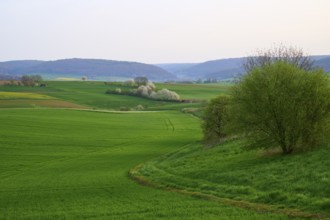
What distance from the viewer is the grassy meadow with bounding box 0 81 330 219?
20359 millimetres

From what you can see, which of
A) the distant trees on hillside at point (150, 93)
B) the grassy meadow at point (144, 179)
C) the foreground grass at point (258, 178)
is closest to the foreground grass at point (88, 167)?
the grassy meadow at point (144, 179)

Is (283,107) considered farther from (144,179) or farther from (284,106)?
(144,179)

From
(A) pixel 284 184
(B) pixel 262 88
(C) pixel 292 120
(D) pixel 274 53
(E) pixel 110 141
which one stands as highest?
(D) pixel 274 53

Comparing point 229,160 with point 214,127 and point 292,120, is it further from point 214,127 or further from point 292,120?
point 214,127

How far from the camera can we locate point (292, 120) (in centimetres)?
3319

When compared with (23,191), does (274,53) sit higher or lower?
higher

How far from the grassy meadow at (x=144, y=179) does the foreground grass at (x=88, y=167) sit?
0.08 meters

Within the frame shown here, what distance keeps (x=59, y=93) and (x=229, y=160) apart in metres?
127

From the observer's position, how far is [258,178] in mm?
25688

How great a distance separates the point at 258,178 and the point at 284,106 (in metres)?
9.67

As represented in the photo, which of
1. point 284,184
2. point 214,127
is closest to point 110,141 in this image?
point 214,127

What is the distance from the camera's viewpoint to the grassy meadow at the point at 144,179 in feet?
66.8

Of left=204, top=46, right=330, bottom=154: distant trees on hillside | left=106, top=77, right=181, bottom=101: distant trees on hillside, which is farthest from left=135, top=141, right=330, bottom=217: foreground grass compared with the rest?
left=106, top=77, right=181, bottom=101: distant trees on hillside

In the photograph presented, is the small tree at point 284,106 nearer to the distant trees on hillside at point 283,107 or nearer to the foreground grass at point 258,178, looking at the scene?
the distant trees on hillside at point 283,107
